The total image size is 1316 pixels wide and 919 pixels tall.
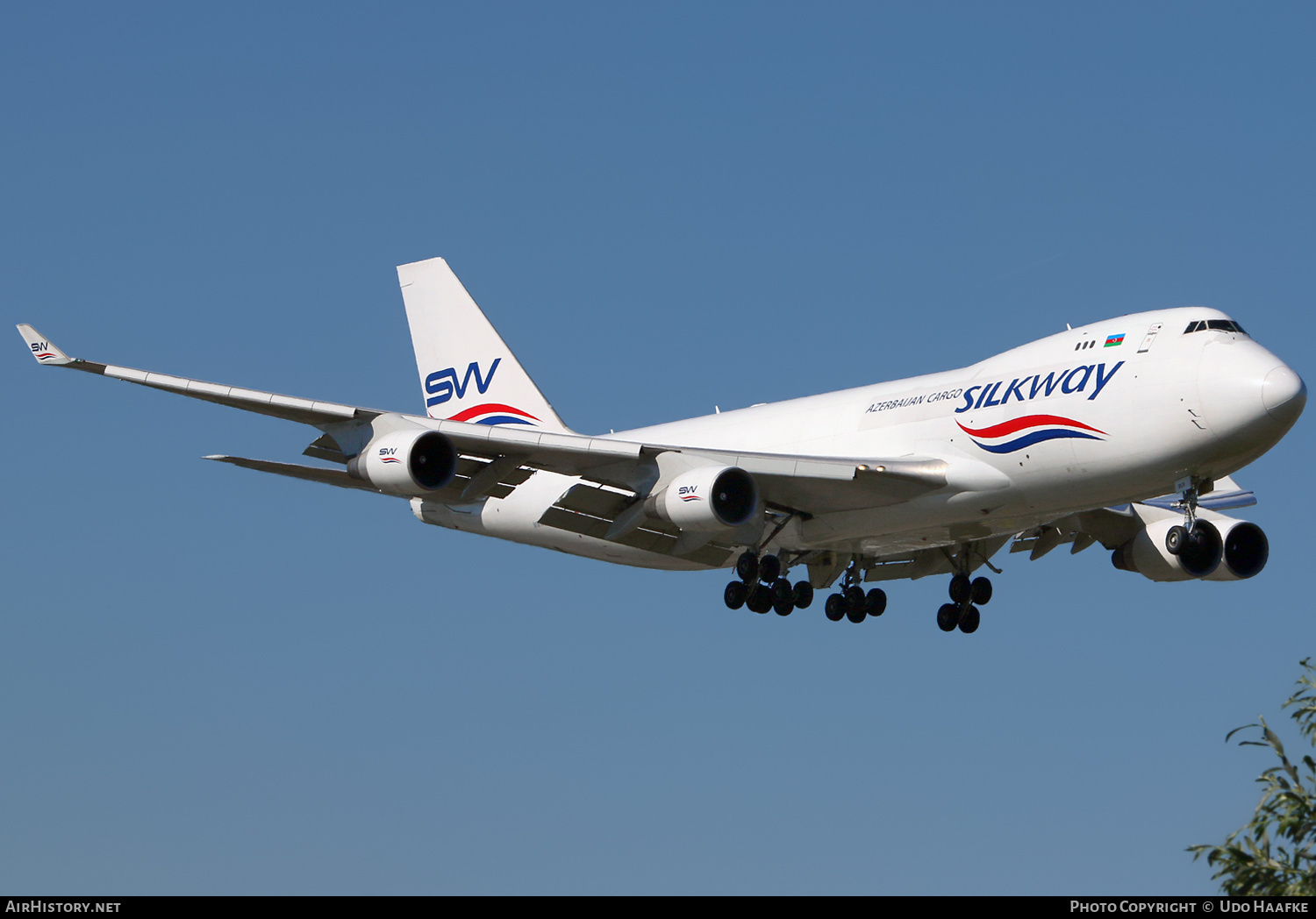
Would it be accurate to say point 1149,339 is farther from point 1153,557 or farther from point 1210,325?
point 1153,557

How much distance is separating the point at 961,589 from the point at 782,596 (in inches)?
170

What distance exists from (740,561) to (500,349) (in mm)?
10260

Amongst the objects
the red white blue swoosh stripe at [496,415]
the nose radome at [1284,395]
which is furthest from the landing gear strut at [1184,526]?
the red white blue swoosh stripe at [496,415]

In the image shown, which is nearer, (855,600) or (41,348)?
(41,348)

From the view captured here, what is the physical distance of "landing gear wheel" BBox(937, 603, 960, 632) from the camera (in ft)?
112

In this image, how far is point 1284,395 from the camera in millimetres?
25562

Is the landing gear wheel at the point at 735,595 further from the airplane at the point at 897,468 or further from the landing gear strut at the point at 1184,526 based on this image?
the landing gear strut at the point at 1184,526

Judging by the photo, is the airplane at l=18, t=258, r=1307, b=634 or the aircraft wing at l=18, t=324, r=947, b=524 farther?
the aircraft wing at l=18, t=324, r=947, b=524

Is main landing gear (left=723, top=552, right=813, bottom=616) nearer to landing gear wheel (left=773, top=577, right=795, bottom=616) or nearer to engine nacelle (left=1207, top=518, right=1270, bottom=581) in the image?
landing gear wheel (left=773, top=577, right=795, bottom=616)

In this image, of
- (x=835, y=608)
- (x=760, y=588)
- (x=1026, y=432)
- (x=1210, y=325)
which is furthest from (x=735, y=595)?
(x=1210, y=325)

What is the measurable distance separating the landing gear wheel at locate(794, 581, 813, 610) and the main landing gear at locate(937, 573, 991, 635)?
3082 millimetres

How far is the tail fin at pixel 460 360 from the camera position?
37.9 meters

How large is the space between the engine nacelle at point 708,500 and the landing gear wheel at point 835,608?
579cm

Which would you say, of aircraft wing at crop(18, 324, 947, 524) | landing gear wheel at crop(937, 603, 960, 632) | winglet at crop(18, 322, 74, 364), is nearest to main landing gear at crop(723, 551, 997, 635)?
landing gear wheel at crop(937, 603, 960, 632)
